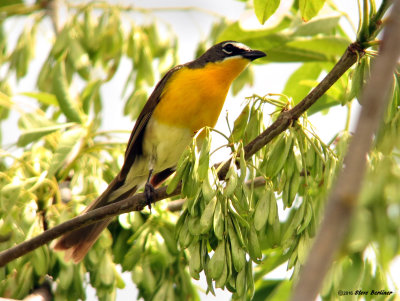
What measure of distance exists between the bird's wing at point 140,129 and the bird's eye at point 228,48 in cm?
49

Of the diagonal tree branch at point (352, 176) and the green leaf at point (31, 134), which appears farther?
the green leaf at point (31, 134)

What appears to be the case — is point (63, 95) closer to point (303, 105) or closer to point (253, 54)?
point (253, 54)

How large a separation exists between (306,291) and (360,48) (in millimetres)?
2019

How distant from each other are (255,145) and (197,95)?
2096 mm

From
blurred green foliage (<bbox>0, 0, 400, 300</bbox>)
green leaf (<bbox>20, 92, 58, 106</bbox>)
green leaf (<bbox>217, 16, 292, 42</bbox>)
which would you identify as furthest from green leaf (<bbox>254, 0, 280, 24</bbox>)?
green leaf (<bbox>20, 92, 58, 106</bbox>)

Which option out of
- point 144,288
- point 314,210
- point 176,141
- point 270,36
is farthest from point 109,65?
point 314,210

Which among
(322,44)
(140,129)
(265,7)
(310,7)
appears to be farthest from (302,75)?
(265,7)

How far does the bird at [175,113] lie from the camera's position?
508 cm

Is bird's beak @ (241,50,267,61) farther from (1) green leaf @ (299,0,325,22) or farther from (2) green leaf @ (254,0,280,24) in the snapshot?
(2) green leaf @ (254,0,280,24)

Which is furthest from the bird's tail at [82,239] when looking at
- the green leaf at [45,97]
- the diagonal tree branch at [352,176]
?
the diagonal tree branch at [352,176]

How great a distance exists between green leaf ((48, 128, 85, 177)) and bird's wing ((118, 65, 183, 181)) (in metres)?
0.61

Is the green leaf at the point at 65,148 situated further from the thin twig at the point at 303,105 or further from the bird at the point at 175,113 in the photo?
the thin twig at the point at 303,105

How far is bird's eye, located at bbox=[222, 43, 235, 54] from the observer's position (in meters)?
5.34

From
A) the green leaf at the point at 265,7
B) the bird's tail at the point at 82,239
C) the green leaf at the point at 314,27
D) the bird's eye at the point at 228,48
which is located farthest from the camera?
the bird's eye at the point at 228,48
